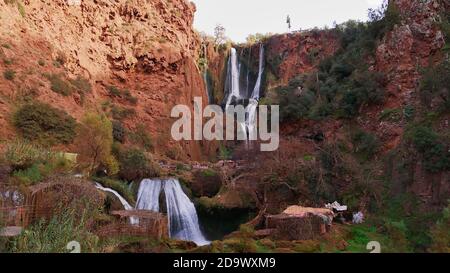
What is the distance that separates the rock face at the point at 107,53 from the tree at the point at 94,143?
11.4 feet

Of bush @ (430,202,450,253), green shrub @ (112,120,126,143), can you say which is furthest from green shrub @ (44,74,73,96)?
bush @ (430,202,450,253)

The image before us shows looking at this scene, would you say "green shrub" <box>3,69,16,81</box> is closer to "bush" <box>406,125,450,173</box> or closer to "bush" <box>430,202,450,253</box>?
"bush" <box>406,125,450,173</box>

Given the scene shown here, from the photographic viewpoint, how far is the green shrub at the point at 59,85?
2303 centimetres

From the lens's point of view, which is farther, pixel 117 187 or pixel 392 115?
pixel 392 115

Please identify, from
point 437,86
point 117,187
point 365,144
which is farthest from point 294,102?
point 117,187

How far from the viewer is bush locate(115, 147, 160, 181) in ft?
67.2

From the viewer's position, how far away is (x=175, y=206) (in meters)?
18.5

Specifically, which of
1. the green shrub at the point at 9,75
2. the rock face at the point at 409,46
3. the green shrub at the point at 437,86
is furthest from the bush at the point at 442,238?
the green shrub at the point at 9,75

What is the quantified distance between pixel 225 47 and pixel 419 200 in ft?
115

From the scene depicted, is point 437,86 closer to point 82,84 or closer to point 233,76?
point 82,84

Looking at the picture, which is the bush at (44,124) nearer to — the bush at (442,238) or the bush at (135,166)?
the bush at (135,166)

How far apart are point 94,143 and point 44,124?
125 inches

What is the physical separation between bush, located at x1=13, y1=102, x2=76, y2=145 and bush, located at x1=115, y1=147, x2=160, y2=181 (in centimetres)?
301
